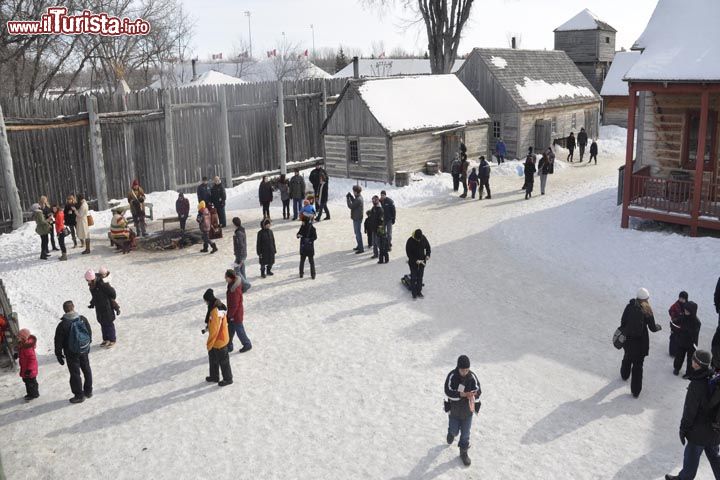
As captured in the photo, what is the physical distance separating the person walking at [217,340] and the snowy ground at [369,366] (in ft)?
0.72

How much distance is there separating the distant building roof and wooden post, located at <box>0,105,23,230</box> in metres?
22.0

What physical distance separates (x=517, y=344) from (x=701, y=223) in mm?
7615

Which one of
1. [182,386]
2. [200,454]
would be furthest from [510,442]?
[182,386]

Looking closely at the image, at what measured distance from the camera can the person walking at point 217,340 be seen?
32.1ft

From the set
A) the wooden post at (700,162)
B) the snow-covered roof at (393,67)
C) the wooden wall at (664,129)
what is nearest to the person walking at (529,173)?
the wooden wall at (664,129)

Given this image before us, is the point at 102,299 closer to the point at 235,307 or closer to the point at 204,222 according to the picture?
the point at 235,307

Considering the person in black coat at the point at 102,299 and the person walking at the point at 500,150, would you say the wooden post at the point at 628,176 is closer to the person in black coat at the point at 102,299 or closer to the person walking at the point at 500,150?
the person walking at the point at 500,150

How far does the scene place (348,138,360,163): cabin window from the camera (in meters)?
25.5

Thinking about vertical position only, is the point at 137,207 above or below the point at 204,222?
above

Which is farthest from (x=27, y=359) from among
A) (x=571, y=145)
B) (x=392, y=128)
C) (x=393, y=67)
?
(x=393, y=67)

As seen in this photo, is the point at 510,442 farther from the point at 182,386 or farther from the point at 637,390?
the point at 182,386

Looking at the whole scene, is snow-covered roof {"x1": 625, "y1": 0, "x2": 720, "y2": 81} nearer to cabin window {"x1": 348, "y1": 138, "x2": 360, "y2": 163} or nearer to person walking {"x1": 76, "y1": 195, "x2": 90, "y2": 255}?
cabin window {"x1": 348, "y1": 138, "x2": 360, "y2": 163}

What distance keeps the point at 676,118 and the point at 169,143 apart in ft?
52.6

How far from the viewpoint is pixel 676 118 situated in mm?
18438
